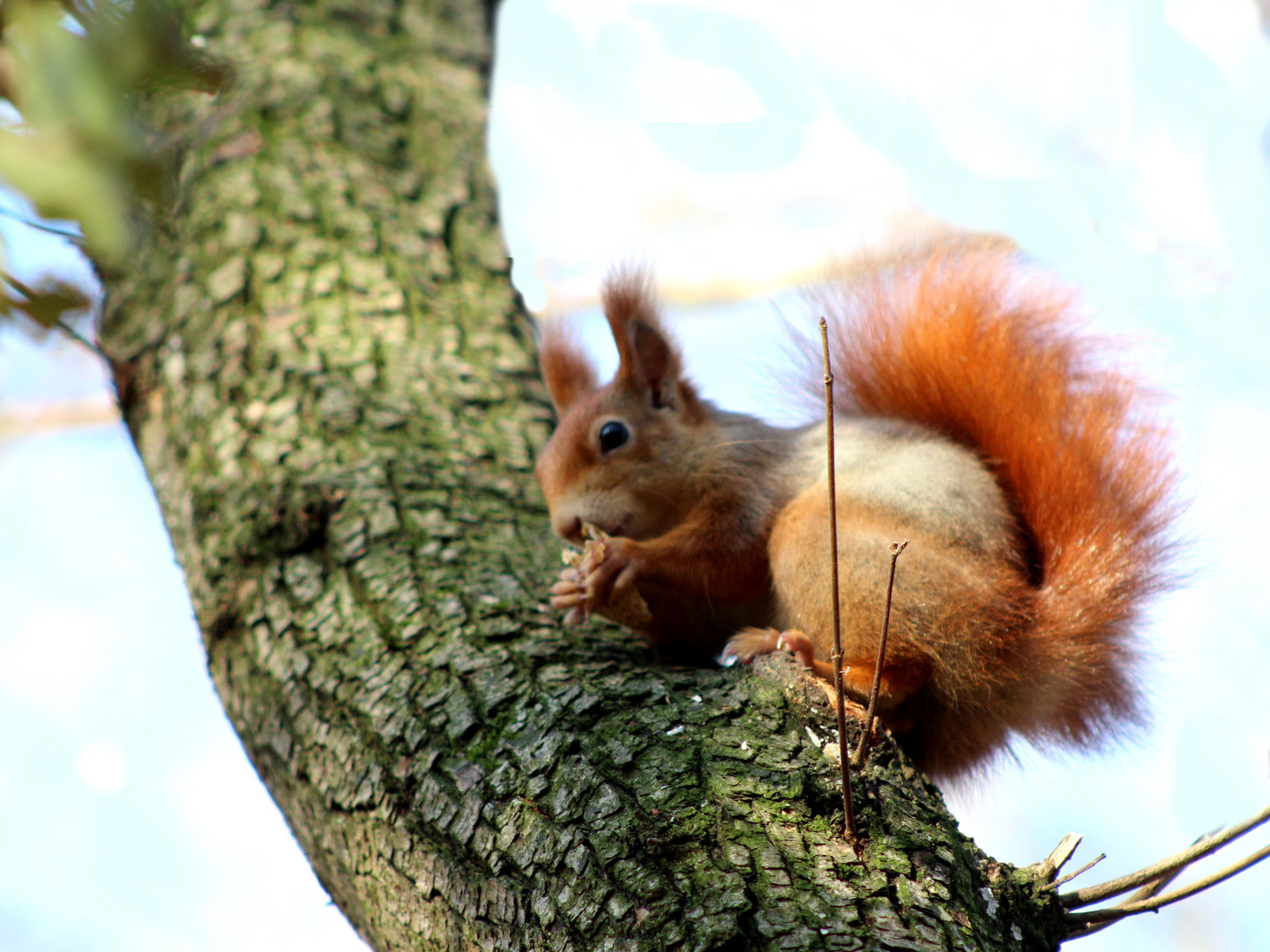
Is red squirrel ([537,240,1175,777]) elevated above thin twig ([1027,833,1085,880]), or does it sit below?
above

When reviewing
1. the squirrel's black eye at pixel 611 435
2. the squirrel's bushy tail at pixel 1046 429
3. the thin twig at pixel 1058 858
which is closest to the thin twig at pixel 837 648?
the thin twig at pixel 1058 858

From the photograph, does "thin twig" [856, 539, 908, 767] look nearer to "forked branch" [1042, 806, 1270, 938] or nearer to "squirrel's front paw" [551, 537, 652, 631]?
"forked branch" [1042, 806, 1270, 938]

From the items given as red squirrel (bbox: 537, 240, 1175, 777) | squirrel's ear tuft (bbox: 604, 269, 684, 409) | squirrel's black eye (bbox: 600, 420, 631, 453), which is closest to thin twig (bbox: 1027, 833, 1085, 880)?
red squirrel (bbox: 537, 240, 1175, 777)

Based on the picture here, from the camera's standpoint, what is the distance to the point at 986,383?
5.61ft

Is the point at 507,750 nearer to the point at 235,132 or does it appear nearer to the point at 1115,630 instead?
the point at 1115,630

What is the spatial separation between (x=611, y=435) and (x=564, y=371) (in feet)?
1.16

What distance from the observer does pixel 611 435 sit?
194 cm

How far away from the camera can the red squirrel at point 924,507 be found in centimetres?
149

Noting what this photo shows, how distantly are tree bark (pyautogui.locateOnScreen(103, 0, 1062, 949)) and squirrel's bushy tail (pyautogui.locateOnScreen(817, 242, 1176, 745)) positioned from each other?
462mm

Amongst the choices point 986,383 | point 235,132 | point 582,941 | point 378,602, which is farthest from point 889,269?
point 235,132

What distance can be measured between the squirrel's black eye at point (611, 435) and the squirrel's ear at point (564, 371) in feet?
0.86

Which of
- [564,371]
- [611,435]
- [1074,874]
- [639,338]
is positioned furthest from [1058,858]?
[564,371]

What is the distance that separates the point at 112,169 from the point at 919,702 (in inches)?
51.5

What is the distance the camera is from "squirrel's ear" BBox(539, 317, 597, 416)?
2.23m
